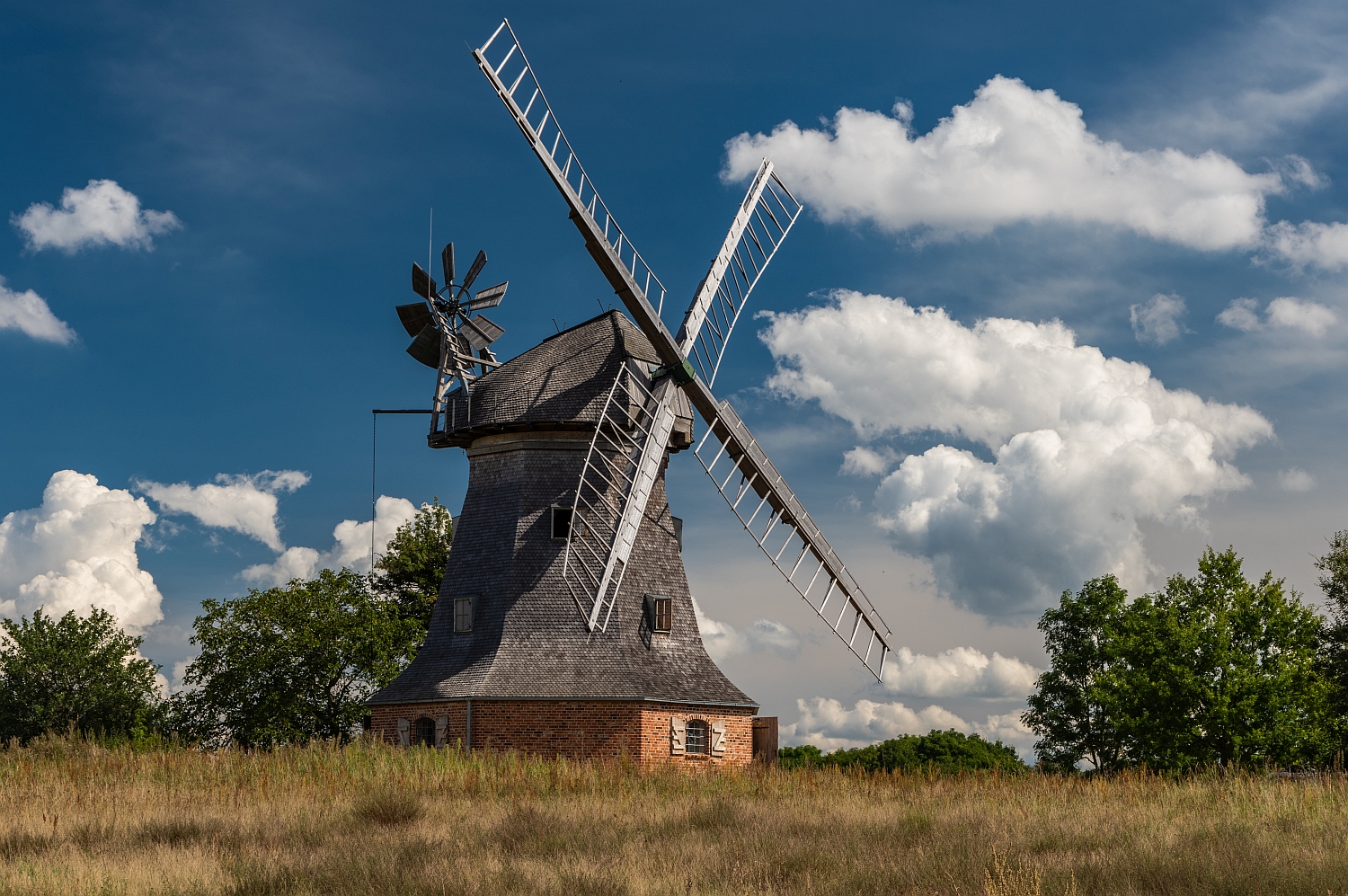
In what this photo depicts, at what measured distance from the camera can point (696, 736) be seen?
2572 centimetres

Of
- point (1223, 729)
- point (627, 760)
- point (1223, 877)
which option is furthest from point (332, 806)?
point (1223, 729)

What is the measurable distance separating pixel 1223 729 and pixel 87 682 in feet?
133

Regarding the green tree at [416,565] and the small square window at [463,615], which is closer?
the small square window at [463,615]

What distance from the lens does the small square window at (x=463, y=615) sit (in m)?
26.6

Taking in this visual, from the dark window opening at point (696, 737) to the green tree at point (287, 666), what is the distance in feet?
53.0

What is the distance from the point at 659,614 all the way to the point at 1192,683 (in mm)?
20623

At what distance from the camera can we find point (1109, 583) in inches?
1767

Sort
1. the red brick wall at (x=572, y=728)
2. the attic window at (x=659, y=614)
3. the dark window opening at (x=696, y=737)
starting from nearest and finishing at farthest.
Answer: the red brick wall at (x=572, y=728) < the dark window opening at (x=696, y=737) < the attic window at (x=659, y=614)

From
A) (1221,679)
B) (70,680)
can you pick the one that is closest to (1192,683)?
(1221,679)

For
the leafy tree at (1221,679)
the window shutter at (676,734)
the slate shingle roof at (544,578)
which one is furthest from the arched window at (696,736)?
the leafy tree at (1221,679)

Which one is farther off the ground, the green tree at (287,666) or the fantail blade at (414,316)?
the fantail blade at (414,316)

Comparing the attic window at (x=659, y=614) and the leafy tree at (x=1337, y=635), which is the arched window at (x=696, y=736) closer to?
the attic window at (x=659, y=614)

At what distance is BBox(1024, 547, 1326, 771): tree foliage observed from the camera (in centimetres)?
3684

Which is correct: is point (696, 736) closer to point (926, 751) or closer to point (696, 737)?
point (696, 737)
